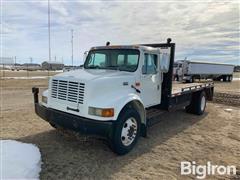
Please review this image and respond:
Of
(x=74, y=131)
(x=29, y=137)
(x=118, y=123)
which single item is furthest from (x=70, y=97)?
(x=29, y=137)

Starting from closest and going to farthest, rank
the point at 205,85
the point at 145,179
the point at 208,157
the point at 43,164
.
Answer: the point at 145,179, the point at 43,164, the point at 208,157, the point at 205,85

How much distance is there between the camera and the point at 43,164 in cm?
438

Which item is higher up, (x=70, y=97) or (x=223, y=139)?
(x=70, y=97)

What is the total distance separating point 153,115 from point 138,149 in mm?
1045

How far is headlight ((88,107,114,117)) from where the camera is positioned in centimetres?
432

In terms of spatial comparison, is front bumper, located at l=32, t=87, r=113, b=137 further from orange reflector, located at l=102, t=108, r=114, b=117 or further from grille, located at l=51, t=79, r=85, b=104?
grille, located at l=51, t=79, r=85, b=104

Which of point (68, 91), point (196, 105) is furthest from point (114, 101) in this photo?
point (196, 105)

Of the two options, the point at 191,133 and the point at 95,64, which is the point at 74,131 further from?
the point at 191,133

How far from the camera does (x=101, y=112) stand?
170 inches

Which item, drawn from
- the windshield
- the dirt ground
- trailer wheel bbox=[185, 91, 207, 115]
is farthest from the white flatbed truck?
trailer wheel bbox=[185, 91, 207, 115]

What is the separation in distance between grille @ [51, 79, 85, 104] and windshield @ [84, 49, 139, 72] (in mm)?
1255

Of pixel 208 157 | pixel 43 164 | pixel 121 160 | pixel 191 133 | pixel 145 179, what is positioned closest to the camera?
pixel 145 179

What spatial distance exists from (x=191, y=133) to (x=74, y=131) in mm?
3643

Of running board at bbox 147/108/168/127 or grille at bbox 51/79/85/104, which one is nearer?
grille at bbox 51/79/85/104
